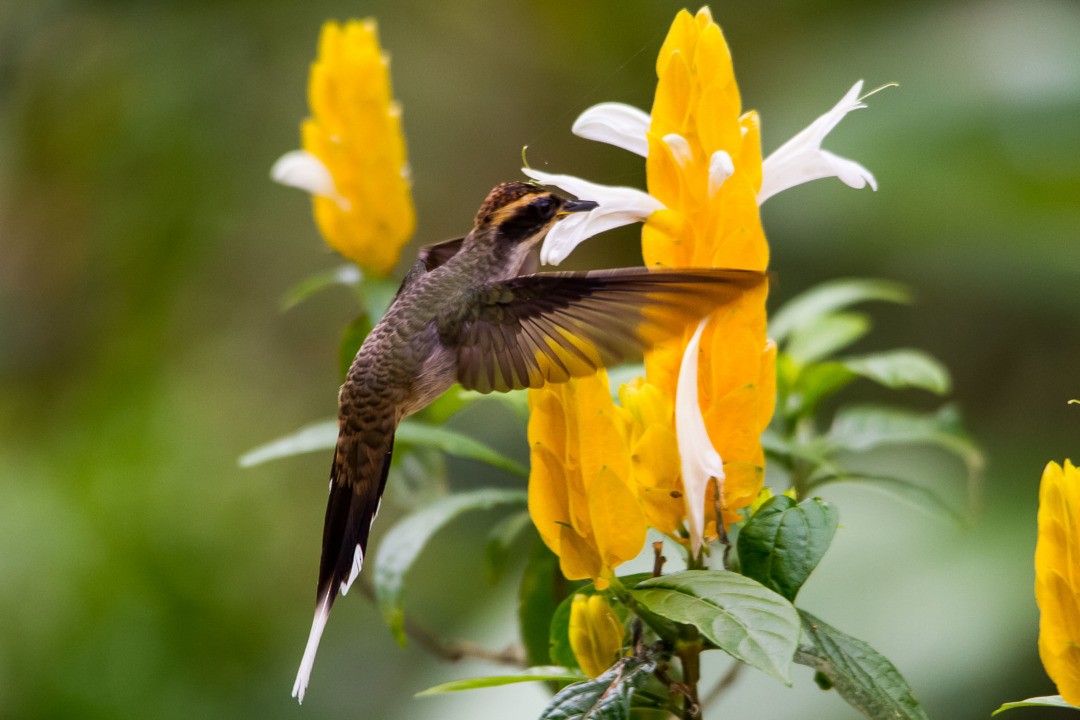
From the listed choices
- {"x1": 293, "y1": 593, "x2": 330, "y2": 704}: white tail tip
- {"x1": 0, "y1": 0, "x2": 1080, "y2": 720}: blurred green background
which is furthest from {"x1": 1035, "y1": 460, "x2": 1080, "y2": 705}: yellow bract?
{"x1": 0, "y1": 0, "x2": 1080, "y2": 720}: blurred green background

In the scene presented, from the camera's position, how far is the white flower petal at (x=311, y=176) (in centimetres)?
106

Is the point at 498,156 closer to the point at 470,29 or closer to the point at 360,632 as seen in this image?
the point at 470,29

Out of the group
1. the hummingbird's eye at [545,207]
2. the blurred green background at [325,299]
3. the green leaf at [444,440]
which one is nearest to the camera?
the hummingbird's eye at [545,207]

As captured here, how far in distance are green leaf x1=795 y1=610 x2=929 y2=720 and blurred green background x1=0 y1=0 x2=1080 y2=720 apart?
1044 mm

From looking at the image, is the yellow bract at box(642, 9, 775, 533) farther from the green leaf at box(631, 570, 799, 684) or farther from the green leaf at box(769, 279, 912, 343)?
the green leaf at box(769, 279, 912, 343)

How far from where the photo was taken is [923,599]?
66.8 inches

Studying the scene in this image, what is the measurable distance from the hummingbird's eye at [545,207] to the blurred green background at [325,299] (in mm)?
911

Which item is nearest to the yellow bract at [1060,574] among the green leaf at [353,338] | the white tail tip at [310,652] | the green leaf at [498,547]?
the white tail tip at [310,652]

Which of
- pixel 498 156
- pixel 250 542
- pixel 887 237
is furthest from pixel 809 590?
pixel 498 156

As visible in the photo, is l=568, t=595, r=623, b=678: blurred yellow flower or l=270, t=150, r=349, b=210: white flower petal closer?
l=568, t=595, r=623, b=678: blurred yellow flower

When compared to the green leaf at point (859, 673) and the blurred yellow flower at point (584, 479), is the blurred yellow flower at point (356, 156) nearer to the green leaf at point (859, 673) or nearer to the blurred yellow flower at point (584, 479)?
the blurred yellow flower at point (584, 479)

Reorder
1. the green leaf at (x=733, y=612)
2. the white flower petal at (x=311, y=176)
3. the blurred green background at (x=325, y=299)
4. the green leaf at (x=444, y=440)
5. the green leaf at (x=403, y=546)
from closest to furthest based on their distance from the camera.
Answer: the green leaf at (x=733, y=612) → the green leaf at (x=403, y=546) → the green leaf at (x=444, y=440) → the white flower petal at (x=311, y=176) → the blurred green background at (x=325, y=299)

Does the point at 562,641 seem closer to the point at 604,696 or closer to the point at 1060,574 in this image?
the point at 604,696

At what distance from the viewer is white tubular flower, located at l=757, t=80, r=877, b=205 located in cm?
59
